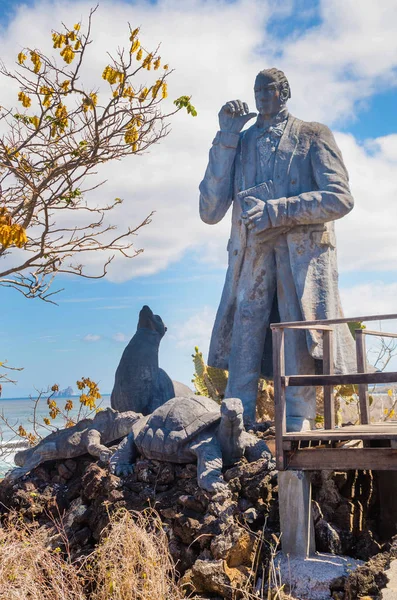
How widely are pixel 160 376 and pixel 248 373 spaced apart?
1.07 metres

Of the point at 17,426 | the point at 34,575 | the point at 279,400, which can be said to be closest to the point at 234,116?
the point at 279,400

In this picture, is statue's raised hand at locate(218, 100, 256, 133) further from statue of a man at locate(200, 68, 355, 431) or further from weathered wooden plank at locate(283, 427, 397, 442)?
weathered wooden plank at locate(283, 427, 397, 442)

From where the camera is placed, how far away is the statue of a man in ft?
23.5

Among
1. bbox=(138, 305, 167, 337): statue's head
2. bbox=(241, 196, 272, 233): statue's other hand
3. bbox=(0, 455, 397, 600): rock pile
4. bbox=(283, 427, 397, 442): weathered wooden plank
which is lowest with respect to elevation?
bbox=(0, 455, 397, 600): rock pile

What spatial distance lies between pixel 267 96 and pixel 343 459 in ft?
12.6

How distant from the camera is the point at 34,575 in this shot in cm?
551

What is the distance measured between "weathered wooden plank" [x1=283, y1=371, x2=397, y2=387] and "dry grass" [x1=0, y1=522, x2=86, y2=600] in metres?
2.05

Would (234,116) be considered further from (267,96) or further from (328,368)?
(328,368)

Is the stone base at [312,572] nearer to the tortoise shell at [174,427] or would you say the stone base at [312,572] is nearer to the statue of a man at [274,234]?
the tortoise shell at [174,427]

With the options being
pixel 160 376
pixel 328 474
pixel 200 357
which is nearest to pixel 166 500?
pixel 328 474

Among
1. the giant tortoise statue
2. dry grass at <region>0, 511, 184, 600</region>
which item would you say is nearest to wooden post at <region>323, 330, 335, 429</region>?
the giant tortoise statue

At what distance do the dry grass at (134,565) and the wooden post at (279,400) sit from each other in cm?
102

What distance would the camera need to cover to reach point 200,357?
1076 cm

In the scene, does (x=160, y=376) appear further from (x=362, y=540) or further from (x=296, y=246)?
(x=362, y=540)
